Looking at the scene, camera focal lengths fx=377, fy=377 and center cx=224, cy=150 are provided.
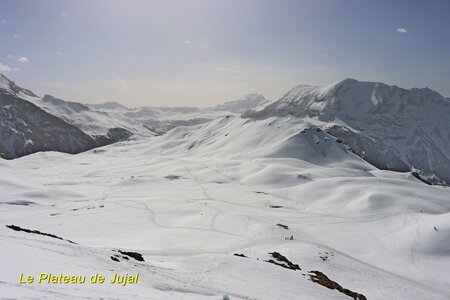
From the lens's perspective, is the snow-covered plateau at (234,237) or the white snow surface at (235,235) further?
the white snow surface at (235,235)

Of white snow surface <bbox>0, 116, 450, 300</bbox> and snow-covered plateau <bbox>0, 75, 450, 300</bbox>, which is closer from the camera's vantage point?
snow-covered plateau <bbox>0, 75, 450, 300</bbox>

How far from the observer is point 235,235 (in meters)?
65.8

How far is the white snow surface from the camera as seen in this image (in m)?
26.8

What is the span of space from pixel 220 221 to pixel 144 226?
15.7 meters

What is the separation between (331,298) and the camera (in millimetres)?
32125

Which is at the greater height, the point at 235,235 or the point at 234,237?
the point at 234,237

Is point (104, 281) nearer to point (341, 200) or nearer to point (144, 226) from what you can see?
point (144, 226)

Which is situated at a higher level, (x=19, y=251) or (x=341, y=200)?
(x=19, y=251)

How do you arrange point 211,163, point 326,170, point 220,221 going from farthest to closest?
point 211,163, point 326,170, point 220,221

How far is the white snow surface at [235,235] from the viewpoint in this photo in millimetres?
26778

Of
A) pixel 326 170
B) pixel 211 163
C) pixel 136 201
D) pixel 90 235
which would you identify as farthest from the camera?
pixel 211 163

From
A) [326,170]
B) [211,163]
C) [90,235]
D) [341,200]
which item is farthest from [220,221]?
[211,163]

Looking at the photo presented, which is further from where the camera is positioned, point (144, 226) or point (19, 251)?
point (144, 226)

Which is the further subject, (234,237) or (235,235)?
(235,235)
